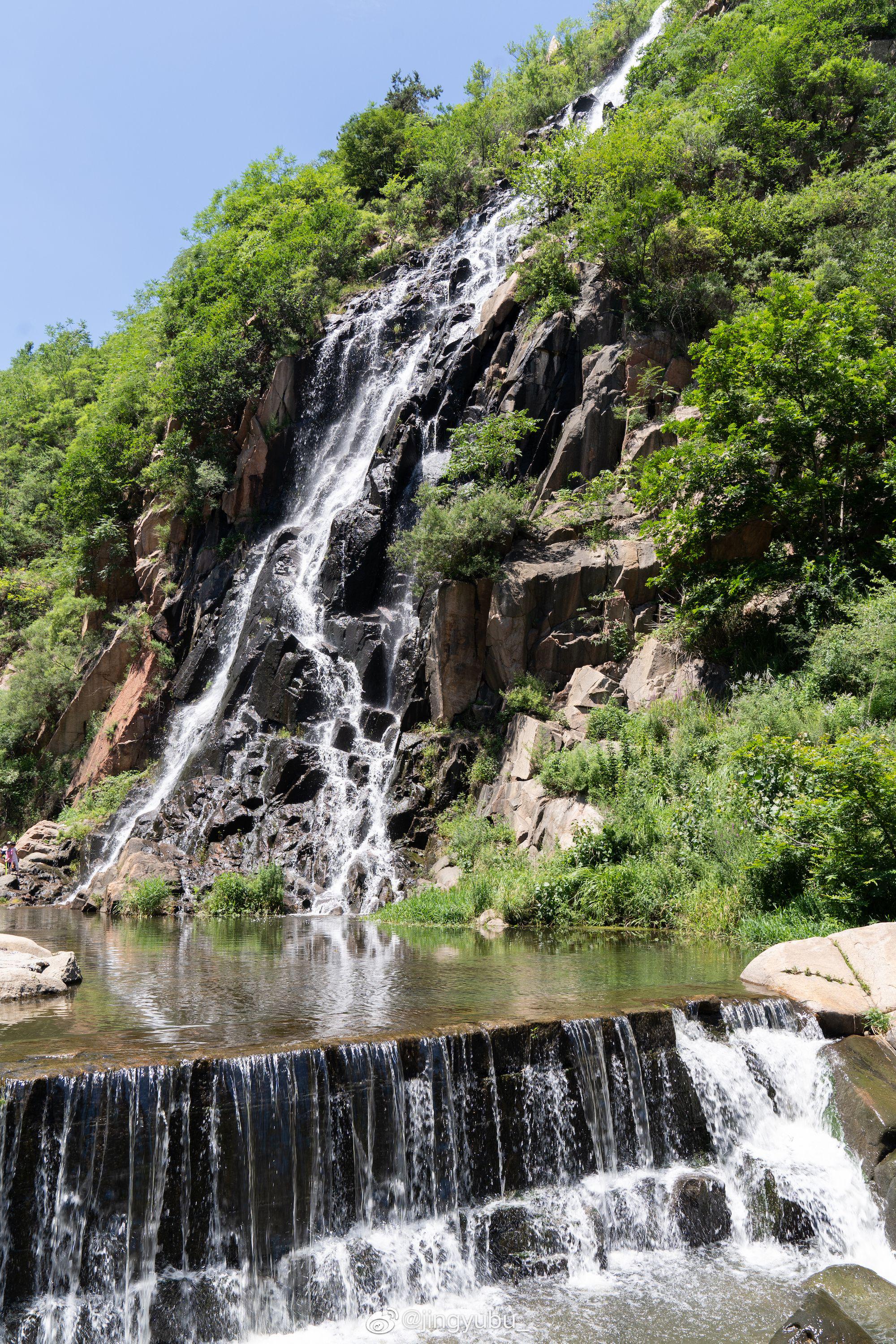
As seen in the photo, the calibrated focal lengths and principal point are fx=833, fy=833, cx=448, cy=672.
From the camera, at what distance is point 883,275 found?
18.8 meters

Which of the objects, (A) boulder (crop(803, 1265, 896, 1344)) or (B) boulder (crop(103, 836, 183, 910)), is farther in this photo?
(B) boulder (crop(103, 836, 183, 910))

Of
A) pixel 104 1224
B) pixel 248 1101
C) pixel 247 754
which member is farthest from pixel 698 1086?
pixel 247 754

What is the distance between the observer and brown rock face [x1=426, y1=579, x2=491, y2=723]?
840 inches

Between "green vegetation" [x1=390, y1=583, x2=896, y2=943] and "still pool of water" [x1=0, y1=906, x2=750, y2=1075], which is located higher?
"green vegetation" [x1=390, y1=583, x2=896, y2=943]

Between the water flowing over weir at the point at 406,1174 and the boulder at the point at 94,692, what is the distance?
2898cm

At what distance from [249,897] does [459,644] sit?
798 centimetres

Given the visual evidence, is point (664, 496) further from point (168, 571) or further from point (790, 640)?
point (168, 571)

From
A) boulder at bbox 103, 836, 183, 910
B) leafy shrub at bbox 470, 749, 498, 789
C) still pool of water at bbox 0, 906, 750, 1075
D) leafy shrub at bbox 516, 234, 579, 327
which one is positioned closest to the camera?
still pool of water at bbox 0, 906, 750, 1075

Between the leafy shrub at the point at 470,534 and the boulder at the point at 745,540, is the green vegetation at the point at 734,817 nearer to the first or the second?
the boulder at the point at 745,540

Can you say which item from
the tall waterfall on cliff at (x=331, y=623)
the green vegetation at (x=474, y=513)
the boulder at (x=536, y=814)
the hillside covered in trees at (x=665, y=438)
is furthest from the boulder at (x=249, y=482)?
the boulder at (x=536, y=814)

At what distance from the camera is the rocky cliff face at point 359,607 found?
20.4 m

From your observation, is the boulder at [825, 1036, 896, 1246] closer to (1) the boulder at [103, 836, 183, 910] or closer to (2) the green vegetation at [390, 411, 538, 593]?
(2) the green vegetation at [390, 411, 538, 593]

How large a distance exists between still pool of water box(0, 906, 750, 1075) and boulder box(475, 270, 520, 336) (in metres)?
20.6

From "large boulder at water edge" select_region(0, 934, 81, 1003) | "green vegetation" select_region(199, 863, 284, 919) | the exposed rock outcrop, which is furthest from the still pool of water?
"green vegetation" select_region(199, 863, 284, 919)
